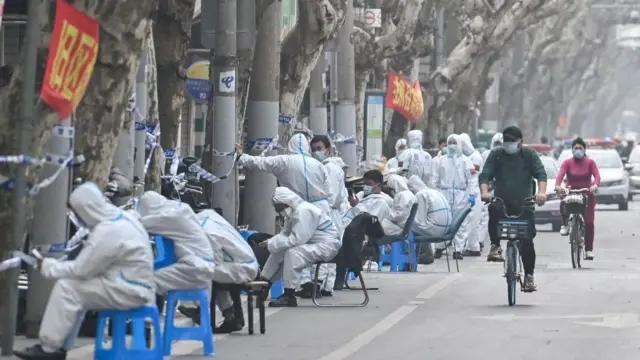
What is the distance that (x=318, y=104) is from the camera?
33.1 meters

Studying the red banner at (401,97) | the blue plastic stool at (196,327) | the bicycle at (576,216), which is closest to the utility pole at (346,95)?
the red banner at (401,97)

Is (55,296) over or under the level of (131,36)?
under

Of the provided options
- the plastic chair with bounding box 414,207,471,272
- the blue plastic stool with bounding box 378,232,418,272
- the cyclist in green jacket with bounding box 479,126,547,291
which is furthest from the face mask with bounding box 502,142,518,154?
the blue plastic stool with bounding box 378,232,418,272

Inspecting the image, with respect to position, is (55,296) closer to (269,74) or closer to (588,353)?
(588,353)

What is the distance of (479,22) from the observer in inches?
2174

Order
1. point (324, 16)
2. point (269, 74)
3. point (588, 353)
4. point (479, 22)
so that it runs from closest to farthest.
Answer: point (588, 353)
point (269, 74)
point (324, 16)
point (479, 22)

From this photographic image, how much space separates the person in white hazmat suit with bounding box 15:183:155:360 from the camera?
1252 cm

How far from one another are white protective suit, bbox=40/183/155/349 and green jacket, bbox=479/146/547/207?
7099 mm

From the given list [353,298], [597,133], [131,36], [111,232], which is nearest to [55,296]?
[111,232]

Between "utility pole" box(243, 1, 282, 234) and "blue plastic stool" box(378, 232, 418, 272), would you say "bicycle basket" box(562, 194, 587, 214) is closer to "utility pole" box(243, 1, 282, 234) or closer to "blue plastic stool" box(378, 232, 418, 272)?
"blue plastic stool" box(378, 232, 418, 272)

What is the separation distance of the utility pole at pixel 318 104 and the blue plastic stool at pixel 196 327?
18.1 meters

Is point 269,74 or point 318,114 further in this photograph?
point 318,114

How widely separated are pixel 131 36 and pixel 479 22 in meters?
40.3

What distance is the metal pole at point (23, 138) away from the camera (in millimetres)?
13445
